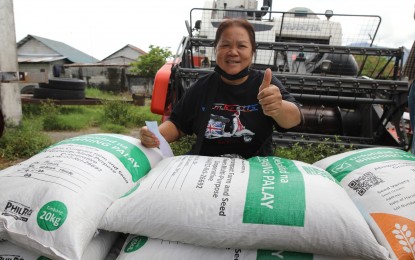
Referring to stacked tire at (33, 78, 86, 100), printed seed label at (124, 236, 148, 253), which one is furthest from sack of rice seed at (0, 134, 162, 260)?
stacked tire at (33, 78, 86, 100)

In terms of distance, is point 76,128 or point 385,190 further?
point 76,128

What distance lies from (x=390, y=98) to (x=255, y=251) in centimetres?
255

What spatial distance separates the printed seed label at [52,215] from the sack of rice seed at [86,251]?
0.42 ft

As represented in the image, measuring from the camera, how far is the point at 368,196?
1142 mm

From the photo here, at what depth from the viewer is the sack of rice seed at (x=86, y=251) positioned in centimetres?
95

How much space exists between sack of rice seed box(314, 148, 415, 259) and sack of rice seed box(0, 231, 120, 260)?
36.6 inches

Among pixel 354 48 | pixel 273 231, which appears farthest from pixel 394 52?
pixel 273 231

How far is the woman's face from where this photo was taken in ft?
4.74

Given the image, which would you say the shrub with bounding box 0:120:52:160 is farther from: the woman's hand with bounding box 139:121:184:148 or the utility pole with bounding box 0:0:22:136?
the woman's hand with bounding box 139:121:184:148

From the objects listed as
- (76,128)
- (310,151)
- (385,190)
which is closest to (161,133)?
(385,190)

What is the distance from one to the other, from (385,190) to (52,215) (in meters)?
1.16

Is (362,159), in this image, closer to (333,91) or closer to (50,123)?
(333,91)

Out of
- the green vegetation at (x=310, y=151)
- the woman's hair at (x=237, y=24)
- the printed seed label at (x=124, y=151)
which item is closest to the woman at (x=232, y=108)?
the woman's hair at (x=237, y=24)

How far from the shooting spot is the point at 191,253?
0.99m
